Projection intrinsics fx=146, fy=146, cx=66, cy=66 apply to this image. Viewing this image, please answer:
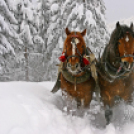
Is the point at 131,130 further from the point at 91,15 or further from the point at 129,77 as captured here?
the point at 91,15

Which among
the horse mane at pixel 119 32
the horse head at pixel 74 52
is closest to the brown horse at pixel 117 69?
the horse mane at pixel 119 32

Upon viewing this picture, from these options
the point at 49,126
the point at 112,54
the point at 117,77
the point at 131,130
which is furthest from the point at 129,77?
the point at 49,126

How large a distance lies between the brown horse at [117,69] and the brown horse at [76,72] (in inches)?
14.3

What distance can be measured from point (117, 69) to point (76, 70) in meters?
0.86

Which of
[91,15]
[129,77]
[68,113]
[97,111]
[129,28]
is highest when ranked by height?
[91,15]

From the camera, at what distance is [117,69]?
3.04 m

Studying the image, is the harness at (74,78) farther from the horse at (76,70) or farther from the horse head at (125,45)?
the horse head at (125,45)

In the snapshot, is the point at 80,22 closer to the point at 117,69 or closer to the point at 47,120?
the point at 117,69

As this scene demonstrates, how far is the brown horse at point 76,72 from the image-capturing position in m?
2.95

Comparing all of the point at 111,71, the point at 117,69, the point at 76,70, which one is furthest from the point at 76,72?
the point at 117,69

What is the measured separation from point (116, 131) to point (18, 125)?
2.06 meters

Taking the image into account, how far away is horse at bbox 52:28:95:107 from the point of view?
2.96 m

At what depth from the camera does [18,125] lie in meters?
2.16

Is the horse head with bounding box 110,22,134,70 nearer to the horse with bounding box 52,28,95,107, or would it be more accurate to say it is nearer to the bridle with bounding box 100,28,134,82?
the bridle with bounding box 100,28,134,82
